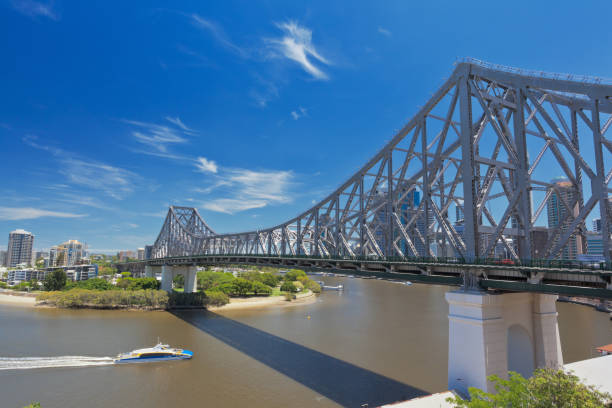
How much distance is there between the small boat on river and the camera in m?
26.3

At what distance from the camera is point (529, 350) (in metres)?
17.4

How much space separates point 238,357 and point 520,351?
19.7m

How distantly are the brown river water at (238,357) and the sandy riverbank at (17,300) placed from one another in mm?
10089

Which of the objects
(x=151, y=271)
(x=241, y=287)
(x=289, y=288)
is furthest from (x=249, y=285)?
(x=151, y=271)

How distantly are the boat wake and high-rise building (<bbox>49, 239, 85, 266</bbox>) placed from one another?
4861 inches

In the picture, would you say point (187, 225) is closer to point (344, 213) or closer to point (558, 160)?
point (344, 213)

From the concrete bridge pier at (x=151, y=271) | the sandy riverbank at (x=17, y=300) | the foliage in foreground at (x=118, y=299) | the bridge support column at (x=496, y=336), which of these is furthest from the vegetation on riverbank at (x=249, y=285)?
the bridge support column at (x=496, y=336)

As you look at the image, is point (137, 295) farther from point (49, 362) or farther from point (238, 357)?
point (238, 357)

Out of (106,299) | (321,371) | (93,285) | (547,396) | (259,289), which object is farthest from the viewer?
(259,289)

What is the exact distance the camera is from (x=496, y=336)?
15.2 metres

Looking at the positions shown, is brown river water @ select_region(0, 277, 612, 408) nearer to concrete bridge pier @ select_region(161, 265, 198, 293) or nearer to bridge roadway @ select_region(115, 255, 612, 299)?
bridge roadway @ select_region(115, 255, 612, 299)

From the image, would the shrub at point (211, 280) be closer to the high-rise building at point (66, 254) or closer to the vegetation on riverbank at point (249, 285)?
the vegetation on riverbank at point (249, 285)

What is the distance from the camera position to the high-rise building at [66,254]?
427 ft

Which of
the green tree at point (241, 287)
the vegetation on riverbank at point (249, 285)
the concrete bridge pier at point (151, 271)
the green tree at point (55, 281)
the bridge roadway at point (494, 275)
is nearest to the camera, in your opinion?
the bridge roadway at point (494, 275)
